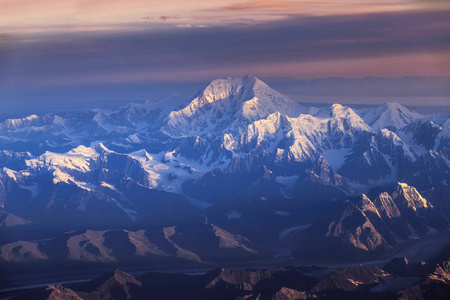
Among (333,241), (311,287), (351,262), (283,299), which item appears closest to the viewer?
(283,299)

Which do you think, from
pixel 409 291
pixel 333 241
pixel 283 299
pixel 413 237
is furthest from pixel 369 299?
pixel 413 237

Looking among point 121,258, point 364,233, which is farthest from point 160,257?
point 364,233

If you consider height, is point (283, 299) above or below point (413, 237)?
above

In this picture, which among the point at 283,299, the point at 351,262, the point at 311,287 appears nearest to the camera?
the point at 283,299

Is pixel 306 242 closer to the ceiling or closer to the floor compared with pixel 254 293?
closer to the floor

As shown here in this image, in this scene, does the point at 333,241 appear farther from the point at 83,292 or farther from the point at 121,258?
the point at 83,292

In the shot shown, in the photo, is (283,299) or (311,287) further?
(311,287)

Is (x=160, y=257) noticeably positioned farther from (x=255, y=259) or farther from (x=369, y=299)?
(x=369, y=299)

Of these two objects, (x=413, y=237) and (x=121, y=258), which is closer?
(x=121, y=258)

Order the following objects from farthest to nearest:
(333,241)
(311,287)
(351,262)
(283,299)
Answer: (333,241)
(351,262)
(311,287)
(283,299)
